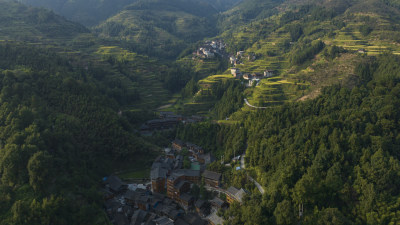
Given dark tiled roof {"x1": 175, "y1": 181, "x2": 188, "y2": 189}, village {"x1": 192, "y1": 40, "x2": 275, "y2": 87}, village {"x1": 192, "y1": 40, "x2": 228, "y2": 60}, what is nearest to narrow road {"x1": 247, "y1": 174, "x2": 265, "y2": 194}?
dark tiled roof {"x1": 175, "y1": 181, "x2": 188, "y2": 189}

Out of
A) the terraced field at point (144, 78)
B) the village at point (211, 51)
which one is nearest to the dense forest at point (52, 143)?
the terraced field at point (144, 78)

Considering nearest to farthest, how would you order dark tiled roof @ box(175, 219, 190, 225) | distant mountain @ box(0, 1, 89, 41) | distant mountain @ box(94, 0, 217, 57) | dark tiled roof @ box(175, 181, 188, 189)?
dark tiled roof @ box(175, 219, 190, 225) → dark tiled roof @ box(175, 181, 188, 189) → distant mountain @ box(0, 1, 89, 41) → distant mountain @ box(94, 0, 217, 57)

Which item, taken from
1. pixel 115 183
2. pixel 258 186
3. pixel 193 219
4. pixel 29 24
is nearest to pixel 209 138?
pixel 258 186

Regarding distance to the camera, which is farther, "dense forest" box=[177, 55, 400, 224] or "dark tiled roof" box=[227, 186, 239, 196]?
"dark tiled roof" box=[227, 186, 239, 196]

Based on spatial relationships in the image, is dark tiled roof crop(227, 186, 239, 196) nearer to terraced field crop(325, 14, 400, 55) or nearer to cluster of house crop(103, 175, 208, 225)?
cluster of house crop(103, 175, 208, 225)

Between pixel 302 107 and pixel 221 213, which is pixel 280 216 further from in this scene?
pixel 302 107

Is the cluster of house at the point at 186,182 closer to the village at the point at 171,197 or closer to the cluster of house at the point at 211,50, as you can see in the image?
the village at the point at 171,197
